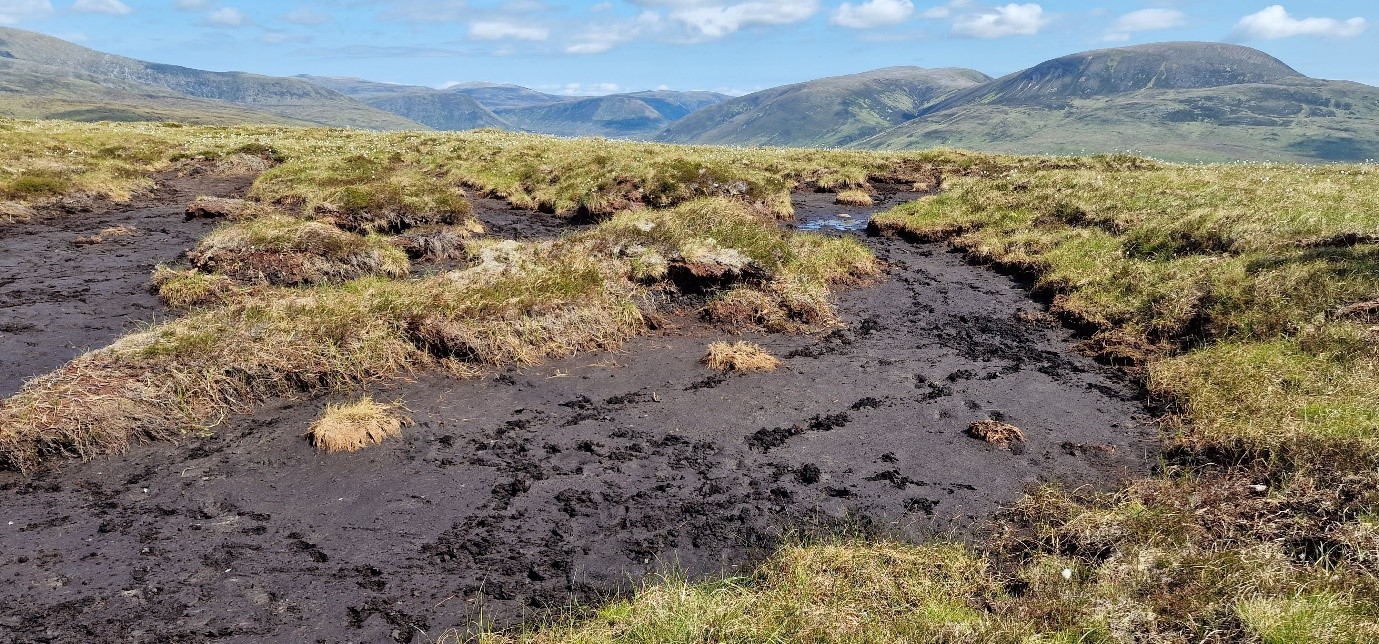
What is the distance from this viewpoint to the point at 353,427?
1027cm

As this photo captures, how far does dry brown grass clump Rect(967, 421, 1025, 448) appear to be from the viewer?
35.0 feet

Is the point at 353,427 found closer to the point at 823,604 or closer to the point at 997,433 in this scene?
the point at 823,604

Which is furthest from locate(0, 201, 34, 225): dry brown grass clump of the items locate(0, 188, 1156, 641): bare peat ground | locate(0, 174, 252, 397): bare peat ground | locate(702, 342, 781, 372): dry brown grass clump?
locate(702, 342, 781, 372): dry brown grass clump

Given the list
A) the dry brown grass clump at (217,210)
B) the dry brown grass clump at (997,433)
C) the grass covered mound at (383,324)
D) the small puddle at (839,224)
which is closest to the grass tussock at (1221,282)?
the small puddle at (839,224)

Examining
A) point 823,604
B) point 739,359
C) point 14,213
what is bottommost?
point 823,604

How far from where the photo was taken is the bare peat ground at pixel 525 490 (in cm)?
708

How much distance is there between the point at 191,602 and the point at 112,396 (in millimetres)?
4945

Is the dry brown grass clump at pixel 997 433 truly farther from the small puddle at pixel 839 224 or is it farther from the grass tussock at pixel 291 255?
the small puddle at pixel 839 224

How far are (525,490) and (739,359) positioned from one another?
18.8 feet

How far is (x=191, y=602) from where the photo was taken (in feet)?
22.7

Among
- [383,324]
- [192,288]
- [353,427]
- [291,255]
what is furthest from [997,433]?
[192,288]

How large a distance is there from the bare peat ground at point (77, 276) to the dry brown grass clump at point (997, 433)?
52.5ft

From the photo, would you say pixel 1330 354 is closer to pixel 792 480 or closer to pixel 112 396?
pixel 792 480

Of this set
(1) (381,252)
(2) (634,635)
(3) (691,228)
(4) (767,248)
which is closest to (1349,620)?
(2) (634,635)
